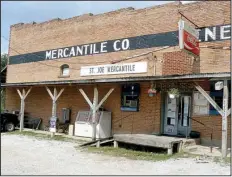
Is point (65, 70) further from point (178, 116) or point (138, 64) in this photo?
point (178, 116)

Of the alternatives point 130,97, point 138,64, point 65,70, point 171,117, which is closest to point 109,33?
point 138,64

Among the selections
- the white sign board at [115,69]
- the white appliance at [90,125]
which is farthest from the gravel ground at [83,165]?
the white sign board at [115,69]

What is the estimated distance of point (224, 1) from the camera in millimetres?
14641

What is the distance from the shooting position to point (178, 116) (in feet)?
51.9

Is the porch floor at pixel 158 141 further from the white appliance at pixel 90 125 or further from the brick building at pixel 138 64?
the white appliance at pixel 90 125

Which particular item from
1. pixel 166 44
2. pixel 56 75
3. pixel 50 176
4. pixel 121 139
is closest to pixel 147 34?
pixel 166 44

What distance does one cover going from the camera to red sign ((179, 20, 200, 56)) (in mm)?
A: 12812

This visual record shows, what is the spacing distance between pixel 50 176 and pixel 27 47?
17.6 meters

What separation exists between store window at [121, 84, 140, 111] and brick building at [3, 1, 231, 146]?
5 centimetres

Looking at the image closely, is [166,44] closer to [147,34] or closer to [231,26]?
[147,34]

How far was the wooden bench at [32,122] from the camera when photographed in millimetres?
22609

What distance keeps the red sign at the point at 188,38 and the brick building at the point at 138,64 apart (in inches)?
30.6

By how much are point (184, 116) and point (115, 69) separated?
179 inches

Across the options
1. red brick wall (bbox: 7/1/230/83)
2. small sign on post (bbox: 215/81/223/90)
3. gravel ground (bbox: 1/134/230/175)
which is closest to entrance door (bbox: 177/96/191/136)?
red brick wall (bbox: 7/1/230/83)
